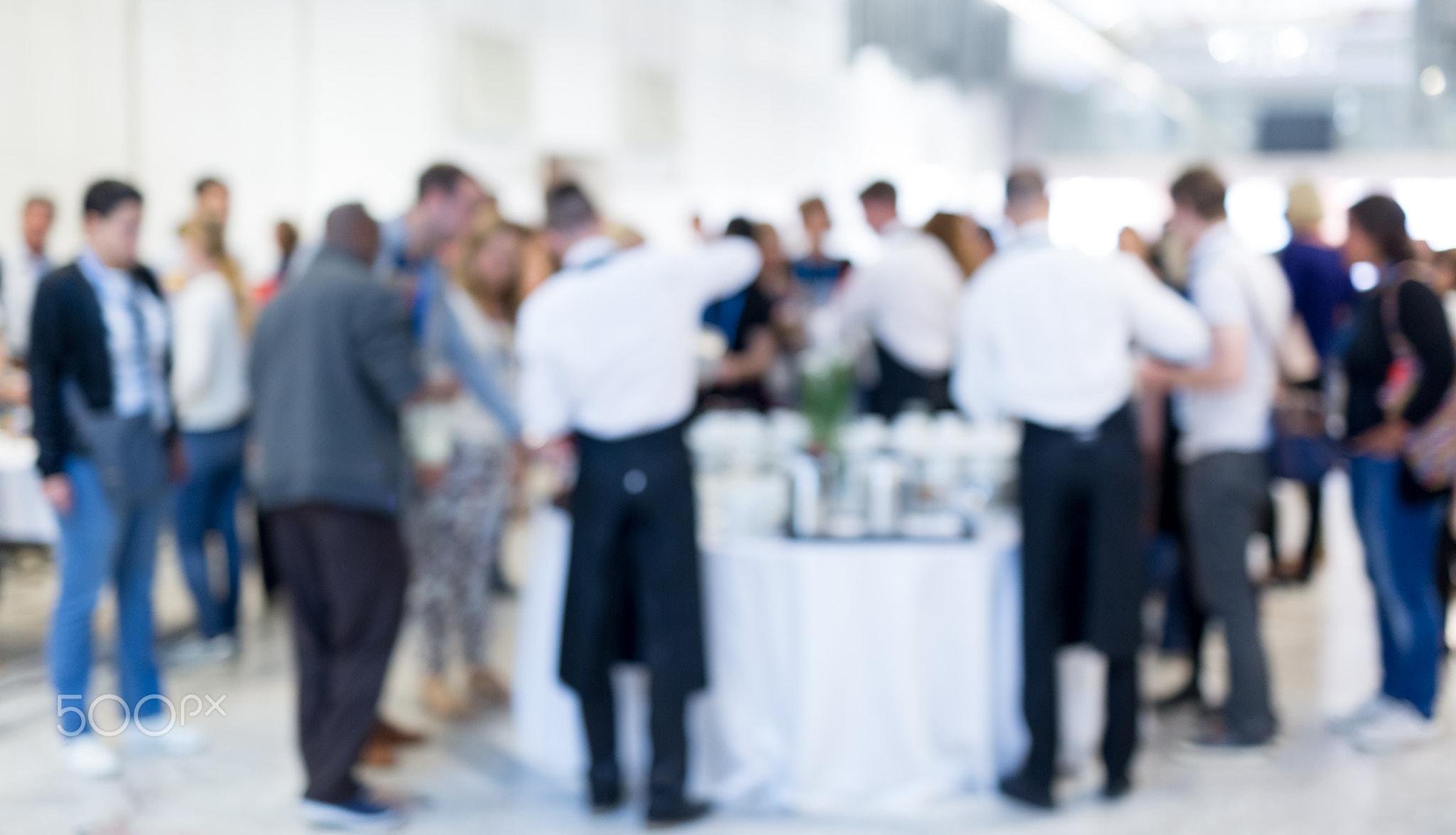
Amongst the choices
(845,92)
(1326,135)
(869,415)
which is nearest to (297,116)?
(869,415)

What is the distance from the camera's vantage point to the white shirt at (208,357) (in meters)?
4.27

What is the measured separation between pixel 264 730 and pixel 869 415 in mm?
2341

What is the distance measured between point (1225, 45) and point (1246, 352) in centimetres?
1610

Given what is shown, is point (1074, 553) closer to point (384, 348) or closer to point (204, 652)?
point (384, 348)

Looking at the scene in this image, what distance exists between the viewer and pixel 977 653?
3.14 metres

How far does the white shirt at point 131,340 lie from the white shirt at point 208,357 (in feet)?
2.68

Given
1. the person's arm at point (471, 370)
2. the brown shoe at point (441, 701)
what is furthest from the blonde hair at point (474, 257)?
the brown shoe at point (441, 701)

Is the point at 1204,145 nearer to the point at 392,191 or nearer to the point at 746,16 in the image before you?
the point at 746,16

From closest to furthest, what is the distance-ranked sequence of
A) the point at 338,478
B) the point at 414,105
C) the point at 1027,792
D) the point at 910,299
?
1. the point at 338,478
2. the point at 1027,792
3. the point at 910,299
4. the point at 414,105

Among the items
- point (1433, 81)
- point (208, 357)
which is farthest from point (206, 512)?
point (1433, 81)

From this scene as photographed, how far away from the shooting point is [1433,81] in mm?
12688

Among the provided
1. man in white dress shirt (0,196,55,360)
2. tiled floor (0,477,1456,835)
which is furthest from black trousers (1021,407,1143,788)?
man in white dress shirt (0,196,55,360)

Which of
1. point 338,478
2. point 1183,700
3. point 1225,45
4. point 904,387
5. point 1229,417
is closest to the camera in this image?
point 338,478

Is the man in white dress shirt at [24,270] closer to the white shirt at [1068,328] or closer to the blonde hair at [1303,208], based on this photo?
the white shirt at [1068,328]
